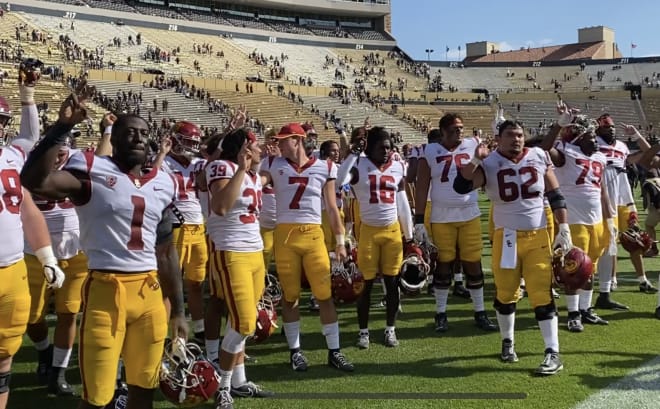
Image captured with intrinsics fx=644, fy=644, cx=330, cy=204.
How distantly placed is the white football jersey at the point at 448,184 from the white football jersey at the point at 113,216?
3599 mm

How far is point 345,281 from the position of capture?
5531 millimetres

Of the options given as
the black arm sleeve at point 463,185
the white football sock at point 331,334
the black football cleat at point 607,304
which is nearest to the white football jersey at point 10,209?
the white football sock at point 331,334

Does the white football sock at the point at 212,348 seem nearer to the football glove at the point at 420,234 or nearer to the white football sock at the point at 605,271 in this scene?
the football glove at the point at 420,234

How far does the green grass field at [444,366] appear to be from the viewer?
4.54 meters

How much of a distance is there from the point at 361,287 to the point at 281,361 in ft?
3.10

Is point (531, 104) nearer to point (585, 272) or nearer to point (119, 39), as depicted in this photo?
Result: point (119, 39)

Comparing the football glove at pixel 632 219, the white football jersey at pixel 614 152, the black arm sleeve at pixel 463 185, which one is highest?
the white football jersey at pixel 614 152

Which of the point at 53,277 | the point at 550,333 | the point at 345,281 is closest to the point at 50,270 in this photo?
the point at 53,277

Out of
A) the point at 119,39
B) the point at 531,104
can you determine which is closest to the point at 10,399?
the point at 119,39

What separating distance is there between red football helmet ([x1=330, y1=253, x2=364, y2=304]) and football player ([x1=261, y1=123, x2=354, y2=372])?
22 centimetres

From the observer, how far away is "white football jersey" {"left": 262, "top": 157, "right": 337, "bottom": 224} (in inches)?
207

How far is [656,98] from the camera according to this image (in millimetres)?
48312

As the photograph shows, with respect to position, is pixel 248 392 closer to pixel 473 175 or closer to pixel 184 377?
pixel 184 377

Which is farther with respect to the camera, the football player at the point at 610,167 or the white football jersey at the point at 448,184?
the football player at the point at 610,167
